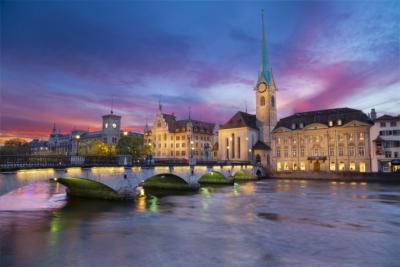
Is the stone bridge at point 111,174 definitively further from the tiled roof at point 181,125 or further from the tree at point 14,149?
the tree at point 14,149

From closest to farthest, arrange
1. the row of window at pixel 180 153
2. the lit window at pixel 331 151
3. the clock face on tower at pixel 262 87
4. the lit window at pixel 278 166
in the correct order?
the lit window at pixel 331 151, the lit window at pixel 278 166, the clock face on tower at pixel 262 87, the row of window at pixel 180 153

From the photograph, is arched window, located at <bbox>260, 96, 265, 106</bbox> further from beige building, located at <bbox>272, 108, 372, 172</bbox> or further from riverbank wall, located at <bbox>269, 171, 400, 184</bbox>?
riverbank wall, located at <bbox>269, 171, 400, 184</bbox>

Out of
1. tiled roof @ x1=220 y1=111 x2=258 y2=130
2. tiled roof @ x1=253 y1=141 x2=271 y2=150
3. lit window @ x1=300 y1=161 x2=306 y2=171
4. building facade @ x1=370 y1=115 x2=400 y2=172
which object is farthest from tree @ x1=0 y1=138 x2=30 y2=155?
building facade @ x1=370 y1=115 x2=400 y2=172

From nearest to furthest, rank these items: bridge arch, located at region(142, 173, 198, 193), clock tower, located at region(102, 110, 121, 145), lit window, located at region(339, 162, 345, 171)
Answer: bridge arch, located at region(142, 173, 198, 193) → lit window, located at region(339, 162, 345, 171) → clock tower, located at region(102, 110, 121, 145)

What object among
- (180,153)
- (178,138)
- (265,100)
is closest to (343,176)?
(265,100)

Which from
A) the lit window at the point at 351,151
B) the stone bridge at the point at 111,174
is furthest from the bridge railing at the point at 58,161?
the lit window at the point at 351,151

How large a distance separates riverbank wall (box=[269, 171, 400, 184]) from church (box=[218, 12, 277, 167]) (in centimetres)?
1172

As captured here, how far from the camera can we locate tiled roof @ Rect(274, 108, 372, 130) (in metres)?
80.1

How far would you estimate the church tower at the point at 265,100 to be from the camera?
103062mm

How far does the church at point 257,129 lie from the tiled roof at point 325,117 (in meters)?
8.62

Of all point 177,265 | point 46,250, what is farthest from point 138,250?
point 46,250

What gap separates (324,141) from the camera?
84.2m

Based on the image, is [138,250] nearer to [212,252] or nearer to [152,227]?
[212,252]

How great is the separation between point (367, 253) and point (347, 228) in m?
6.37
